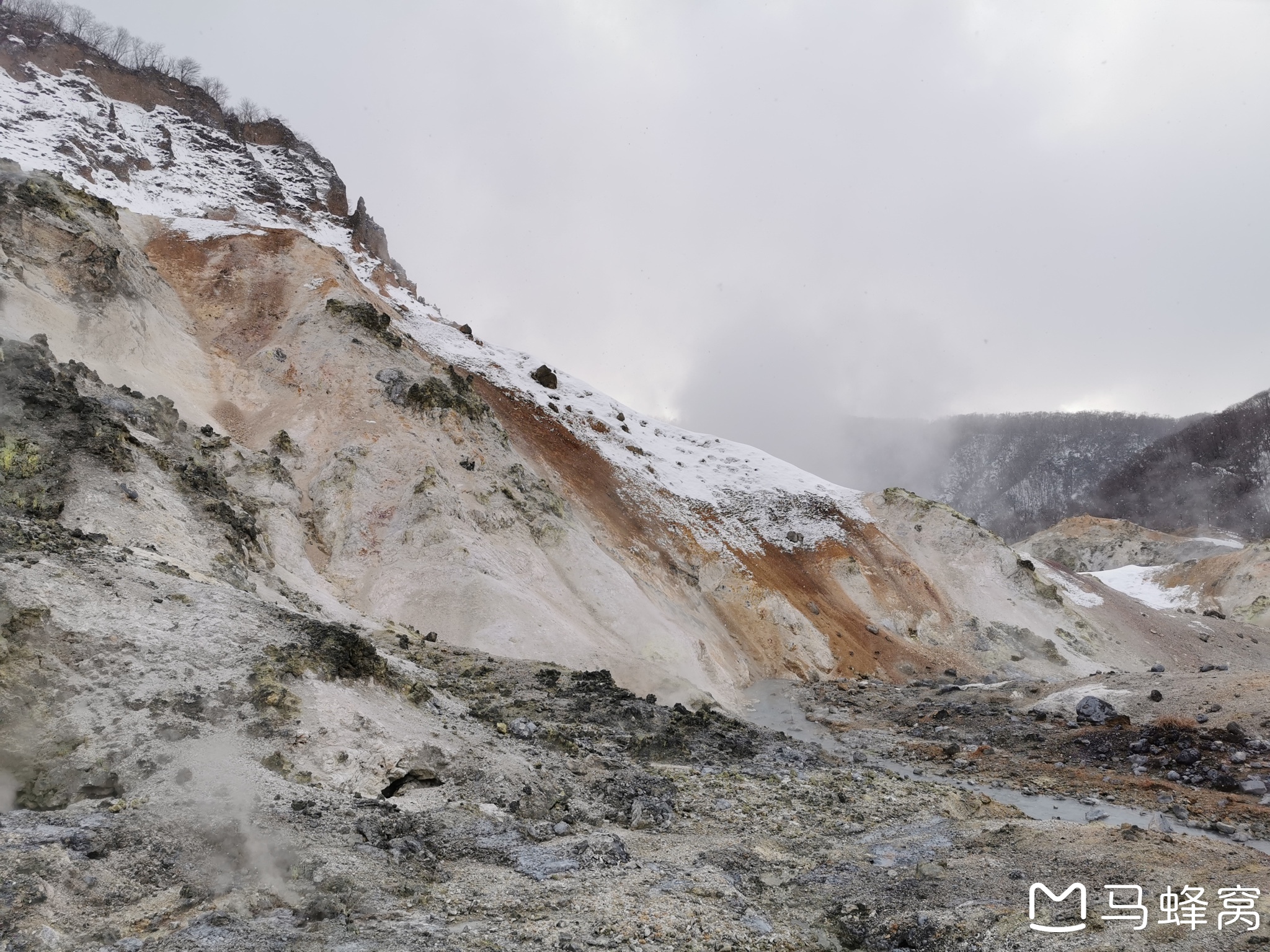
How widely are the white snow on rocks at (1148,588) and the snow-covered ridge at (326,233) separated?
36562mm

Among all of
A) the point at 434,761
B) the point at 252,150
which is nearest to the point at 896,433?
the point at 252,150

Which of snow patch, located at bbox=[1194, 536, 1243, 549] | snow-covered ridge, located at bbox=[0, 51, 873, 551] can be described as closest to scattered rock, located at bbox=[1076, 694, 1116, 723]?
snow-covered ridge, located at bbox=[0, 51, 873, 551]

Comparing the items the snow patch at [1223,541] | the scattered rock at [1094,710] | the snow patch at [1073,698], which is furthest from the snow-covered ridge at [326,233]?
the snow patch at [1223,541]

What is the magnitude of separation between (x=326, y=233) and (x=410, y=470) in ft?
124

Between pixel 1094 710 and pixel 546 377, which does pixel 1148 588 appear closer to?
pixel 1094 710

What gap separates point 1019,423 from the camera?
547 feet

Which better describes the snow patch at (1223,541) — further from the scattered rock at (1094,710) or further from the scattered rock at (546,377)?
the scattered rock at (546,377)

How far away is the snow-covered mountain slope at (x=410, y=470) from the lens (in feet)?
80.7

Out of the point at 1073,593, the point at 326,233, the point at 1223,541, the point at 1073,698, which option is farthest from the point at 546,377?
the point at 1223,541

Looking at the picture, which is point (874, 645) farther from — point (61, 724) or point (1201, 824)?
point (61, 724)

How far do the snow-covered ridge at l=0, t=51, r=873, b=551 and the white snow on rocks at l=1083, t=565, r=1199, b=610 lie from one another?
36562 mm

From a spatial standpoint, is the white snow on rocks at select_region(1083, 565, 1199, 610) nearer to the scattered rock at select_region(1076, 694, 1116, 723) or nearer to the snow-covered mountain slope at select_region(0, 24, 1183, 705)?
the snow-covered mountain slope at select_region(0, 24, 1183, 705)

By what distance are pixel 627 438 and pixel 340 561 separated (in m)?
27.8

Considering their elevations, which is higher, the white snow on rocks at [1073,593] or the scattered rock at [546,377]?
the scattered rock at [546,377]
